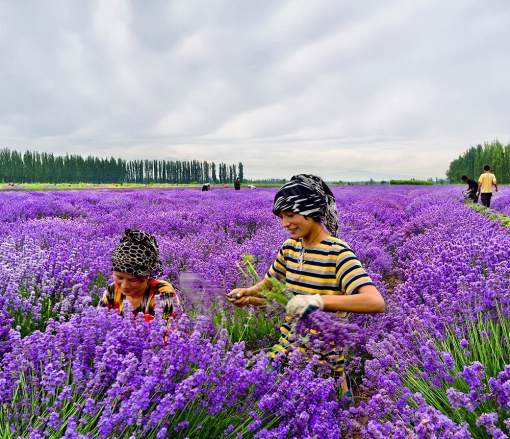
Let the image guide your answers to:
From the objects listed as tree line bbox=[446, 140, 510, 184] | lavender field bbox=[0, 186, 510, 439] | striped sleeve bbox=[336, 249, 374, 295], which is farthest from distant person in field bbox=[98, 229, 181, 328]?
tree line bbox=[446, 140, 510, 184]

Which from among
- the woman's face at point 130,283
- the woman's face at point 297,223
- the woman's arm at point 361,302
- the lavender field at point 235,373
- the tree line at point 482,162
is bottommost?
the lavender field at point 235,373

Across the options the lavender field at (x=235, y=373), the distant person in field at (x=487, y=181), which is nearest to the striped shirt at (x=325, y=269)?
the lavender field at (x=235, y=373)

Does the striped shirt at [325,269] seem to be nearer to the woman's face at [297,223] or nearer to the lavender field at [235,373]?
the woman's face at [297,223]

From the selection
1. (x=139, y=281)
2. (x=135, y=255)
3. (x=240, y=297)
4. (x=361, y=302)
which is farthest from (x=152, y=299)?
(x=361, y=302)

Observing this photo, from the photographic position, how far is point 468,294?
2.16 meters

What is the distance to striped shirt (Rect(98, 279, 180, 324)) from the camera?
2143mm

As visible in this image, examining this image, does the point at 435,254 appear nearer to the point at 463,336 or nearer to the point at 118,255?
the point at 463,336

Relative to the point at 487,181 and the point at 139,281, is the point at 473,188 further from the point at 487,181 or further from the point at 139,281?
the point at 139,281

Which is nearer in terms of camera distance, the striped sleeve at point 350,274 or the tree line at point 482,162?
the striped sleeve at point 350,274

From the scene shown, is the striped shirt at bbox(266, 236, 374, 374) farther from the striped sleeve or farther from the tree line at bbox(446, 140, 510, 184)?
the tree line at bbox(446, 140, 510, 184)

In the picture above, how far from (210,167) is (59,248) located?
357 feet

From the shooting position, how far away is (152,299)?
7.39 feet

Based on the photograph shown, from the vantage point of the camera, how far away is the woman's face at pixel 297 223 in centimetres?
179

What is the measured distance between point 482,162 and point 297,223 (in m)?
77.1
